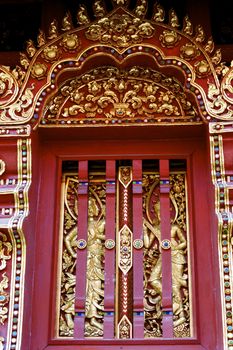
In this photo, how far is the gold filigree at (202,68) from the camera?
459cm

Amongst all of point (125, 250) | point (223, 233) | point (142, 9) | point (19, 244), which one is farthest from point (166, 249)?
point (142, 9)

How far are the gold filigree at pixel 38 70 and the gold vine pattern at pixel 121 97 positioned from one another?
0.53 feet

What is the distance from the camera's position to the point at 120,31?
4730 mm

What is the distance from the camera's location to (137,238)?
14.6 feet

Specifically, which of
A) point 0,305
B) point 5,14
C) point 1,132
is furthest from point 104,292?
point 5,14

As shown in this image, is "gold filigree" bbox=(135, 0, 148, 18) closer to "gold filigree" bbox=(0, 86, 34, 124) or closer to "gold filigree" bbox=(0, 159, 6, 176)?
"gold filigree" bbox=(0, 86, 34, 124)

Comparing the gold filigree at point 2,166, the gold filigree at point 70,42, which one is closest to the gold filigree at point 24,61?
the gold filigree at point 70,42

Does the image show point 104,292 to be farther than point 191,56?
No

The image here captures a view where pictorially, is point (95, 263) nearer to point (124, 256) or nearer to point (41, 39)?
point (124, 256)

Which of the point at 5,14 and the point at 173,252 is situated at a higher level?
the point at 5,14

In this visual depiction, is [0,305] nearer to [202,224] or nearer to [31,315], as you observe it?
[31,315]

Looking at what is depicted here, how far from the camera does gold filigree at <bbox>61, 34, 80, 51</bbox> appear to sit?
4699 millimetres

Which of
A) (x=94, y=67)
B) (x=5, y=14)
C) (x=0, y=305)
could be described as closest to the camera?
(x=0, y=305)

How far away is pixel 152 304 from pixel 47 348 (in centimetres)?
60
